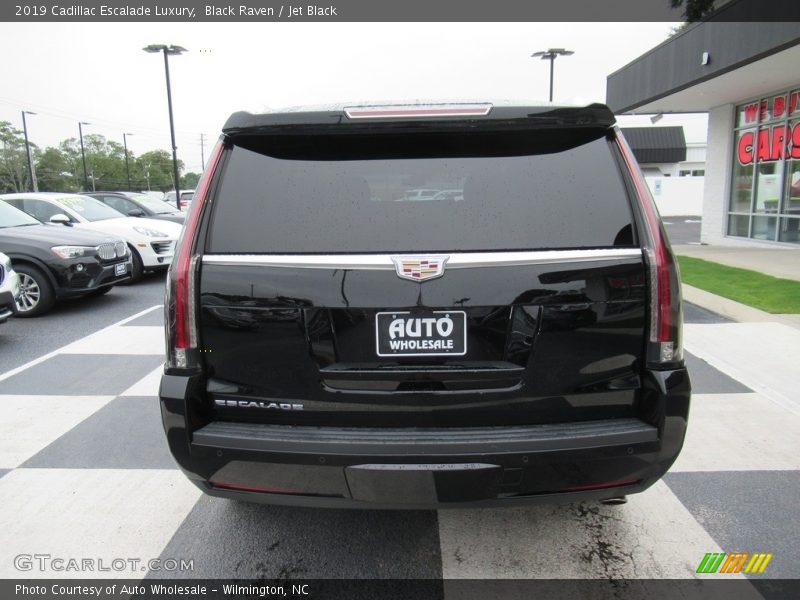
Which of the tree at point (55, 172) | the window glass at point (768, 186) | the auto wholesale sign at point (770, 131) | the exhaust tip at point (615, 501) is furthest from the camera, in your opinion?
the tree at point (55, 172)

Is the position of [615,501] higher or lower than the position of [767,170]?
lower

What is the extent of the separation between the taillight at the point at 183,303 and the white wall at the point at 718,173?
1687 cm

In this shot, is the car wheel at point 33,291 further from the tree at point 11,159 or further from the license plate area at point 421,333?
the tree at point 11,159

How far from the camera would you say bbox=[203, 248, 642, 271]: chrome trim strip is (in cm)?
217

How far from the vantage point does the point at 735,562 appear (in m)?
2.64

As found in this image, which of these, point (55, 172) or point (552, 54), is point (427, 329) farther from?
point (55, 172)

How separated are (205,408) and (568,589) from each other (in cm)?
168

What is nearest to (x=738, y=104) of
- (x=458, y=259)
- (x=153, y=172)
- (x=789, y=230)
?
(x=789, y=230)

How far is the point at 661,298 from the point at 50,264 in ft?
25.9

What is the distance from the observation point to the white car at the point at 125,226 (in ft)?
34.2

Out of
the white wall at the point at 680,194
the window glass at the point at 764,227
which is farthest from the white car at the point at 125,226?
the white wall at the point at 680,194

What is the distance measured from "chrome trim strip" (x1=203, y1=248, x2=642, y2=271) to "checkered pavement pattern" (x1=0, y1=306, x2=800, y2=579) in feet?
4.57

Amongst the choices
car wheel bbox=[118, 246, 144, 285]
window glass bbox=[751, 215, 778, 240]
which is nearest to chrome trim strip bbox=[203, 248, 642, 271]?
car wheel bbox=[118, 246, 144, 285]

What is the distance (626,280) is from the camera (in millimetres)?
2219
